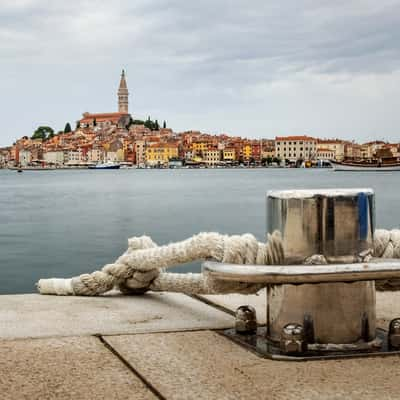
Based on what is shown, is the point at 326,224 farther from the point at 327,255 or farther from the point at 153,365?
the point at 153,365

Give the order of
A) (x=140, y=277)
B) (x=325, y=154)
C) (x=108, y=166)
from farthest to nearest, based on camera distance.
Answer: (x=325, y=154), (x=108, y=166), (x=140, y=277)

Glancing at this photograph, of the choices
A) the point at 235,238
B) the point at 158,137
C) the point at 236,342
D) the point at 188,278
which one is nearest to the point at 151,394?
the point at 236,342

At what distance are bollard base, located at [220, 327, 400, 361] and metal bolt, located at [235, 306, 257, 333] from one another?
18 mm

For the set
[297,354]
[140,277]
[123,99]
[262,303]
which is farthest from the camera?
[123,99]

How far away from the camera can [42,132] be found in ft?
629

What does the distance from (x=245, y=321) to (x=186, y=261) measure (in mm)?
530

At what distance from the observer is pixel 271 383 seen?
1.62m

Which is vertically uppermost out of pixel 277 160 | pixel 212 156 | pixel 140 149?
pixel 140 149

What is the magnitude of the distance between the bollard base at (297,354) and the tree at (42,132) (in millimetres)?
193765

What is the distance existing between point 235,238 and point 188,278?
87cm

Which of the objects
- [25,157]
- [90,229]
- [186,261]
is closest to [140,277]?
[186,261]

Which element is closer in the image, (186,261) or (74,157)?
(186,261)

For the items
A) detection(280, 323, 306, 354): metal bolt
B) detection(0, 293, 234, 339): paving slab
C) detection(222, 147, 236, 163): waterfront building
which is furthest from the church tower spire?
detection(280, 323, 306, 354): metal bolt

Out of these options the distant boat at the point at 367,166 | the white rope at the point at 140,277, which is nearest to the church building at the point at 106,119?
the distant boat at the point at 367,166
